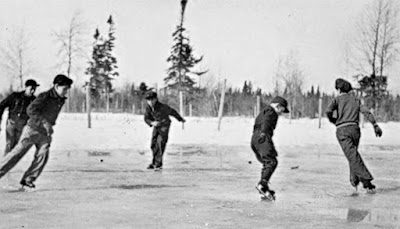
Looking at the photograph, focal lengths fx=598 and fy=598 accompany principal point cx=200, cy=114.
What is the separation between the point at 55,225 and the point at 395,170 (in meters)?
9.80

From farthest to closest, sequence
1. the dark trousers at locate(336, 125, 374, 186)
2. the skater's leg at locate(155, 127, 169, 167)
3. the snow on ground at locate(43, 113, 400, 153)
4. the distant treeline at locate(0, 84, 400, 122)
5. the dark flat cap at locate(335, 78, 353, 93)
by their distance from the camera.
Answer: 1. the distant treeline at locate(0, 84, 400, 122)
2. the snow on ground at locate(43, 113, 400, 153)
3. the skater's leg at locate(155, 127, 169, 167)
4. the dark flat cap at locate(335, 78, 353, 93)
5. the dark trousers at locate(336, 125, 374, 186)

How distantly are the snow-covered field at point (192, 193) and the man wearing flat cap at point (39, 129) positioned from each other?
1.20 ft

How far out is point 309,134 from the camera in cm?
2733

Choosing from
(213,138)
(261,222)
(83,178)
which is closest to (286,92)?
(213,138)

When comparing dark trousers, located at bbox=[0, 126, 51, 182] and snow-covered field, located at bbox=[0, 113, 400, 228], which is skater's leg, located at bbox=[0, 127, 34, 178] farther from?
snow-covered field, located at bbox=[0, 113, 400, 228]

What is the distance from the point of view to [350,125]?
32.0ft

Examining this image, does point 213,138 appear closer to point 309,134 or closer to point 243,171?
point 309,134

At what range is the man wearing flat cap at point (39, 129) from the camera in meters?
9.08

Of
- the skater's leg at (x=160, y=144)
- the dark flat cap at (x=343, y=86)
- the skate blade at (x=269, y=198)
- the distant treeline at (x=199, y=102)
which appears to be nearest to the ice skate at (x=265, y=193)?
the skate blade at (x=269, y=198)

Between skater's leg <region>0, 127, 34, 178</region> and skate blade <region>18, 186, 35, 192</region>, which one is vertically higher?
skater's leg <region>0, 127, 34, 178</region>

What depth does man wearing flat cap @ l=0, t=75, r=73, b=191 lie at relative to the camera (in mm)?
9078

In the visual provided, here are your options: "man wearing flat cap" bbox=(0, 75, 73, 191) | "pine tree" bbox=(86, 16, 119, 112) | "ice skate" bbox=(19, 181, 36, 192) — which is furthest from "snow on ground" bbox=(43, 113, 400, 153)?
"pine tree" bbox=(86, 16, 119, 112)

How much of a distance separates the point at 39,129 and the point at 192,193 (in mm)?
2560

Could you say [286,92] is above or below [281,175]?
above
